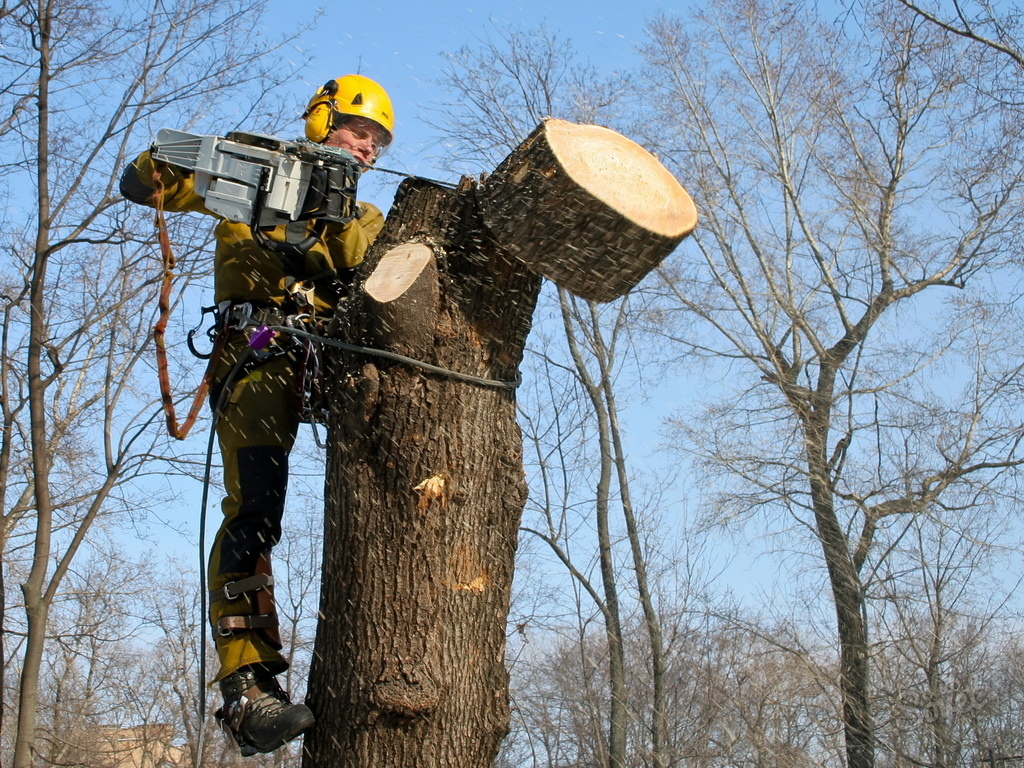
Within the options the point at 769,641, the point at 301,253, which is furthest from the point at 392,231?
the point at 769,641

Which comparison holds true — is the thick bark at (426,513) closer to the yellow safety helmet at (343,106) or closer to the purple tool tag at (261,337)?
the purple tool tag at (261,337)

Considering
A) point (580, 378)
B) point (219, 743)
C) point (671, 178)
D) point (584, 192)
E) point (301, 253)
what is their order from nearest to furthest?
point (584, 192)
point (671, 178)
point (301, 253)
point (580, 378)
point (219, 743)

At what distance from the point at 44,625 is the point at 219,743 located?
1302 cm

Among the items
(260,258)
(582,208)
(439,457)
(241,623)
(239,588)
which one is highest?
(260,258)

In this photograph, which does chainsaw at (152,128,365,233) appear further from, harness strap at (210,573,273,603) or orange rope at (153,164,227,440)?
harness strap at (210,573,273,603)

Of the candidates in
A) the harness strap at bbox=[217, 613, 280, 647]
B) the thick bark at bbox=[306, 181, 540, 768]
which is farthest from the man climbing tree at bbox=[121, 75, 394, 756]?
the thick bark at bbox=[306, 181, 540, 768]

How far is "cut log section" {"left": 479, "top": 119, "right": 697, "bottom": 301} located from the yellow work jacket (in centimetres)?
71

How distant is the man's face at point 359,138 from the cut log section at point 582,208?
36.6 inches

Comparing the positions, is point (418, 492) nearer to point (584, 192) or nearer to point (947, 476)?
point (584, 192)

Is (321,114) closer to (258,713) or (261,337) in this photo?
(261,337)

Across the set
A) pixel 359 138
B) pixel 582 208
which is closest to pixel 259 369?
pixel 359 138

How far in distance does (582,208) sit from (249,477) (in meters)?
1.28

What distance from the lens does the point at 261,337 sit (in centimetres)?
292

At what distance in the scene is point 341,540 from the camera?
250cm
